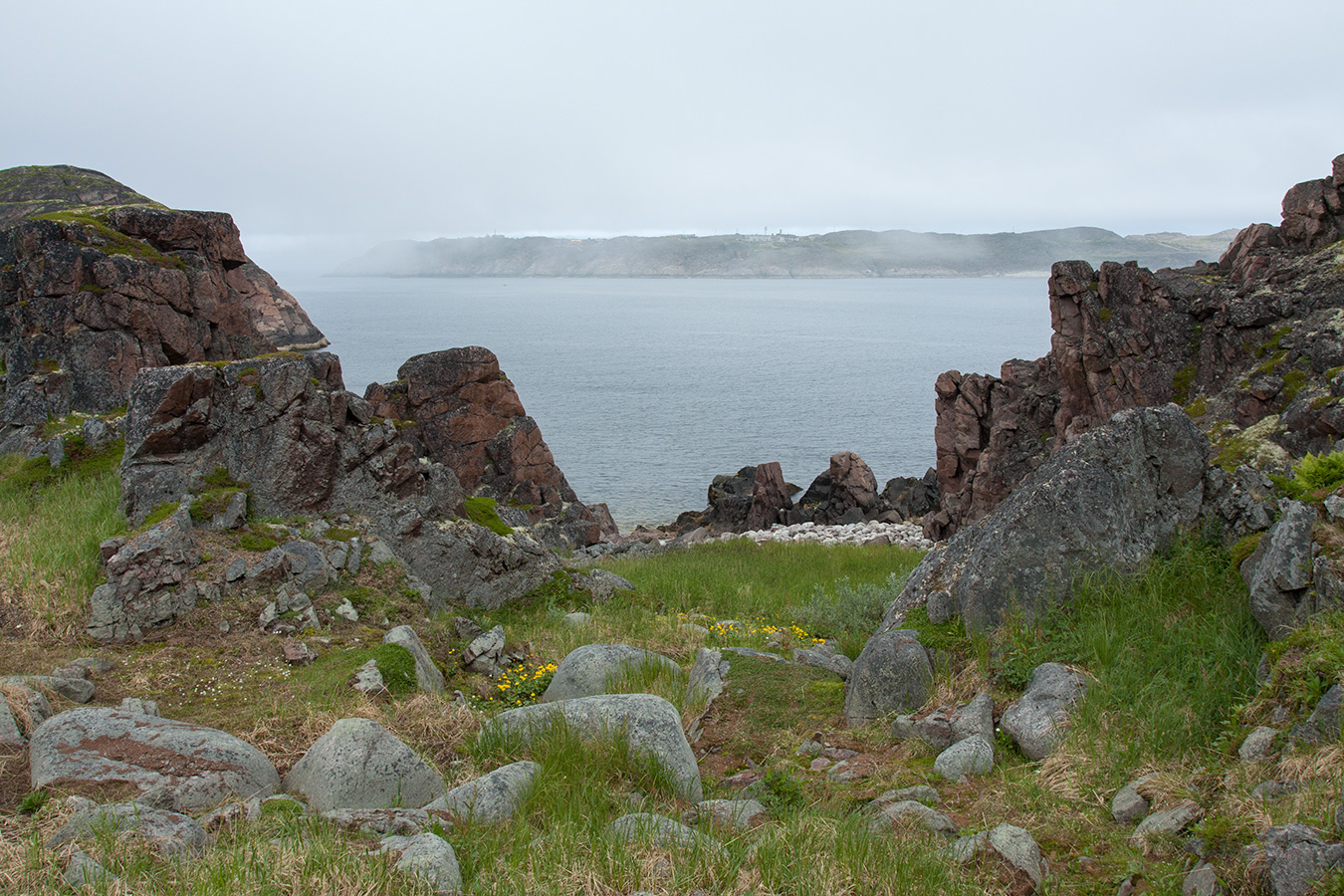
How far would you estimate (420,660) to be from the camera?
974 cm

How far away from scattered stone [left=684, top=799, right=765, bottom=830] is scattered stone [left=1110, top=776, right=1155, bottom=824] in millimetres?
2294

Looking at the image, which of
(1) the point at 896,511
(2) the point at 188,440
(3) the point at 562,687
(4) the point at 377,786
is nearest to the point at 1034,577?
(3) the point at 562,687

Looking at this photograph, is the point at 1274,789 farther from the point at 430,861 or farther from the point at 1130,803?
the point at 430,861

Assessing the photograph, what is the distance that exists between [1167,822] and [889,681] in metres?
3.14

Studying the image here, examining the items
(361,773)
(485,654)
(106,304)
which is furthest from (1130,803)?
(106,304)

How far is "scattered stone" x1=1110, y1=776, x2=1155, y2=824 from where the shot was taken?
18.2 ft

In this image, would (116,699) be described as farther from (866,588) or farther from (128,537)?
(866,588)

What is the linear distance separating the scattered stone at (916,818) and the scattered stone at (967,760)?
80 centimetres

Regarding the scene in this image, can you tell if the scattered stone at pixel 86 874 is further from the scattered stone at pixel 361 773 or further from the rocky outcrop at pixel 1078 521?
the rocky outcrop at pixel 1078 521

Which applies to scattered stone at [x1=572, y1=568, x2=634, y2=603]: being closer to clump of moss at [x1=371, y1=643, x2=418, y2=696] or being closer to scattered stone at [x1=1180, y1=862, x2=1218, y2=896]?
clump of moss at [x1=371, y1=643, x2=418, y2=696]

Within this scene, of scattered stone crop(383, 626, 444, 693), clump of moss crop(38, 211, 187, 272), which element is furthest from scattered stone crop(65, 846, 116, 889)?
clump of moss crop(38, 211, 187, 272)

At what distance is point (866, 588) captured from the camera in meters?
14.9

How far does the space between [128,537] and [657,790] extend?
7.93 m

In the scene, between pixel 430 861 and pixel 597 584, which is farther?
pixel 597 584
